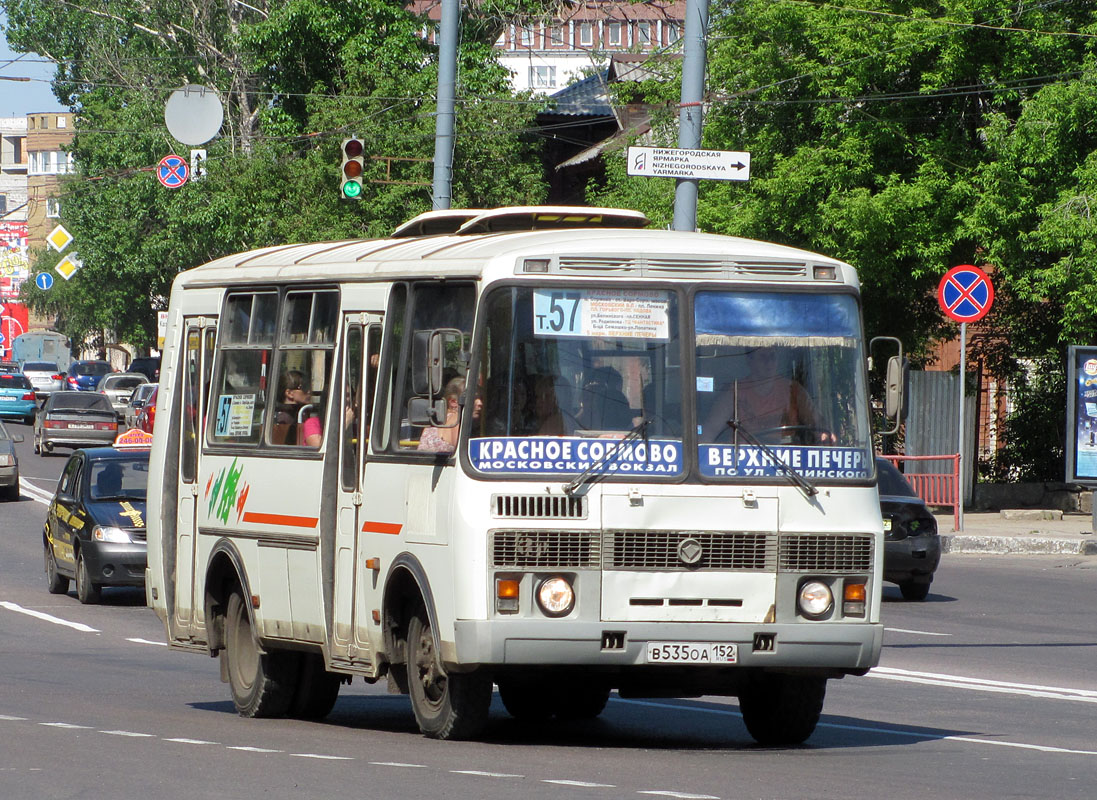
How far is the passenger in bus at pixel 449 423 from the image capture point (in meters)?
9.53

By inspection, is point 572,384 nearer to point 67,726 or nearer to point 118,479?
point 67,726

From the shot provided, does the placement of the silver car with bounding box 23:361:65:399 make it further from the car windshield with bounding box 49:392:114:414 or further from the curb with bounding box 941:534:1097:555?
the curb with bounding box 941:534:1097:555

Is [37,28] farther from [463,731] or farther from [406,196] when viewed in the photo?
[463,731]

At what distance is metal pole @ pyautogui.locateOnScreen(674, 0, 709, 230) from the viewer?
674 inches

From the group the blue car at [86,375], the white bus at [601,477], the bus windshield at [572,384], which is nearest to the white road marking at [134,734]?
the white bus at [601,477]

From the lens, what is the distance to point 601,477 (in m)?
9.40

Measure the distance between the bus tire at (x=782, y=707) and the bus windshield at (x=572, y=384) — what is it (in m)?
1.51

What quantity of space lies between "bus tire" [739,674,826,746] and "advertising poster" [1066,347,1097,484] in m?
17.5

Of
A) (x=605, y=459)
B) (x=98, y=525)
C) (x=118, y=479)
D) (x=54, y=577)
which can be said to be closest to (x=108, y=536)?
(x=98, y=525)

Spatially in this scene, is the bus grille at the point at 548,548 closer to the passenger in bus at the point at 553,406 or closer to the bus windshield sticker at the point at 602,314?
the passenger in bus at the point at 553,406

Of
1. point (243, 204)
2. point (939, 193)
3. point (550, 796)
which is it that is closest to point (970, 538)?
point (939, 193)

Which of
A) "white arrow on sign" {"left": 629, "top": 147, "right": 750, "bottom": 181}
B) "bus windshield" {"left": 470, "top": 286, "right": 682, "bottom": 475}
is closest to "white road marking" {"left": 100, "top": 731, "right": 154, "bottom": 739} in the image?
"bus windshield" {"left": 470, "top": 286, "right": 682, "bottom": 475}

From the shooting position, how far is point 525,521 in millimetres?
9352

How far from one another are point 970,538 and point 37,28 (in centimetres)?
5748
